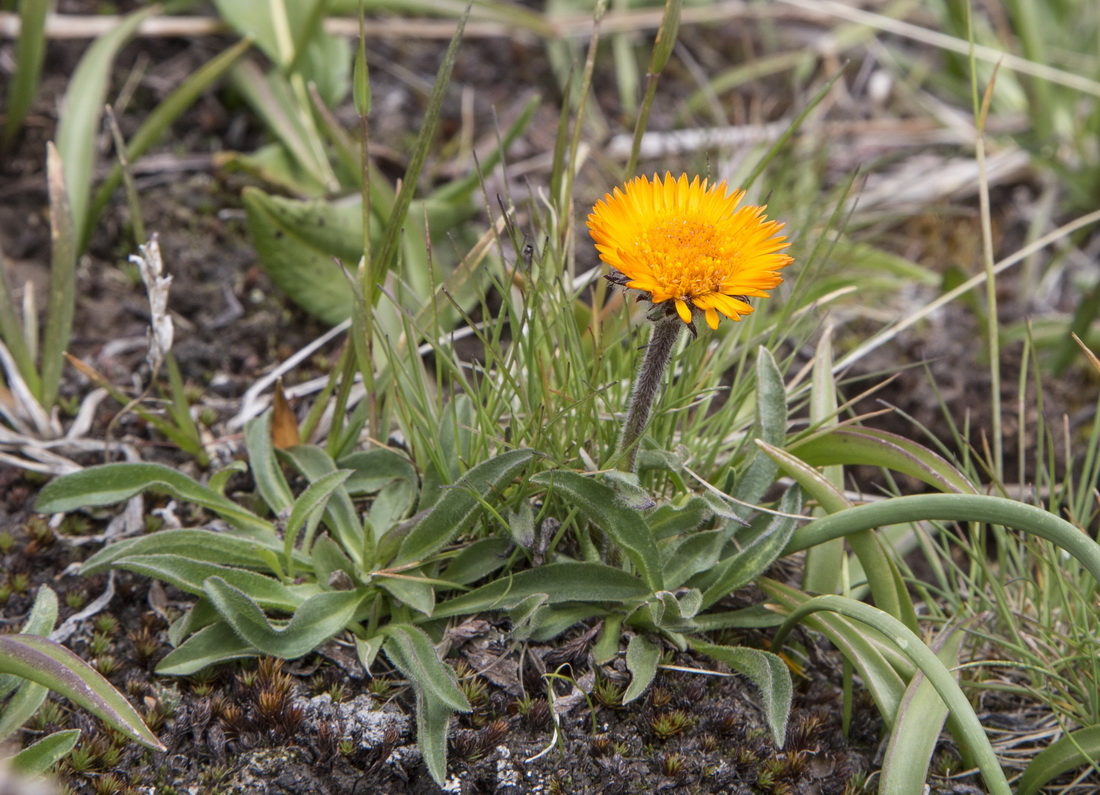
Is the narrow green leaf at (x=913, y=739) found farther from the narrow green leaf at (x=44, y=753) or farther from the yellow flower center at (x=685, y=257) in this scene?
the narrow green leaf at (x=44, y=753)

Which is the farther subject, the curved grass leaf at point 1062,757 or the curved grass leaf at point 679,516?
the curved grass leaf at point 679,516

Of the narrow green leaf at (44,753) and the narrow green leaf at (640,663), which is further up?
the narrow green leaf at (640,663)

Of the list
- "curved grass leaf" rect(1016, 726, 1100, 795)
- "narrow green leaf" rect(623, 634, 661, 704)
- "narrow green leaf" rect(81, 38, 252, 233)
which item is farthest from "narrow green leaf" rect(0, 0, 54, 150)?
A: "curved grass leaf" rect(1016, 726, 1100, 795)

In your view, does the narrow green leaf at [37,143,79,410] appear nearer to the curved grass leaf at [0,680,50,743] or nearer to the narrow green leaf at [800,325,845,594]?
the curved grass leaf at [0,680,50,743]

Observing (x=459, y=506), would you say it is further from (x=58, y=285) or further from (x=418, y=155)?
(x=58, y=285)

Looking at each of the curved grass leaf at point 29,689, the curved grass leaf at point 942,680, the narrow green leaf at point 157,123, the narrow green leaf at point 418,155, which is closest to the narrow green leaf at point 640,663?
the curved grass leaf at point 942,680

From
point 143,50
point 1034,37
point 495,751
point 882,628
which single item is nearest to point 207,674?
point 495,751
